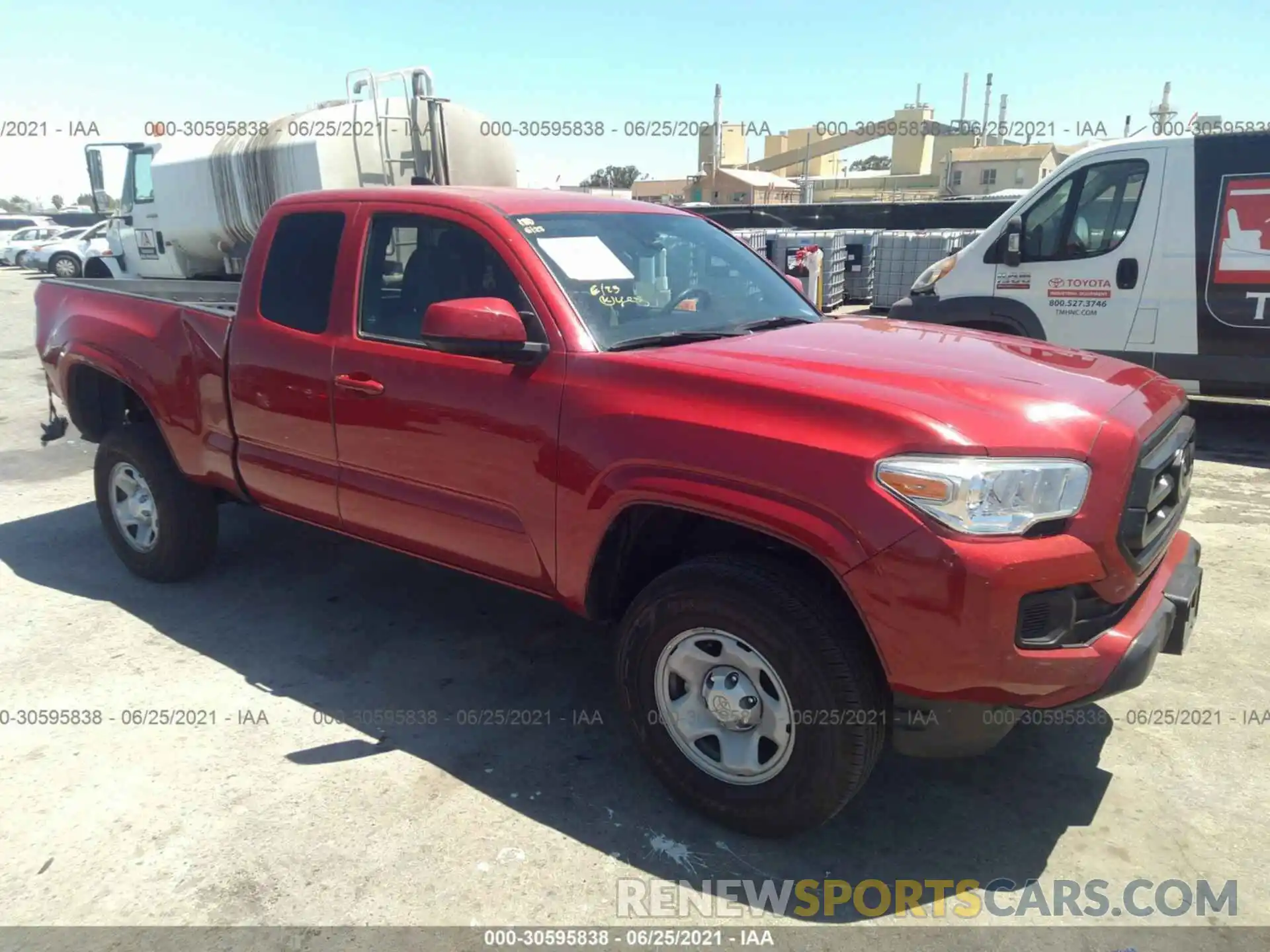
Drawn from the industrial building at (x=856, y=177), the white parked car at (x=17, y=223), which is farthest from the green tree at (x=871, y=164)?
the white parked car at (x=17, y=223)

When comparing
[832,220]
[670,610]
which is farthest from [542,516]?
[832,220]

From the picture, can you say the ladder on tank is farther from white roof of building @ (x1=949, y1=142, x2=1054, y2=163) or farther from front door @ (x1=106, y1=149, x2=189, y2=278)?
white roof of building @ (x1=949, y1=142, x2=1054, y2=163)

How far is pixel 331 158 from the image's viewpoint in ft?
35.4

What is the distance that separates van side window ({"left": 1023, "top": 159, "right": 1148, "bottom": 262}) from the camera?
275 inches

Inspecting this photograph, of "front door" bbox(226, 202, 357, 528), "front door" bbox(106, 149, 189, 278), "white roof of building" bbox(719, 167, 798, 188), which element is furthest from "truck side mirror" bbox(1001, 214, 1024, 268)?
"white roof of building" bbox(719, 167, 798, 188)

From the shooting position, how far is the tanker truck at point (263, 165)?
10867mm

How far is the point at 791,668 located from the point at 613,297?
57.6 inches

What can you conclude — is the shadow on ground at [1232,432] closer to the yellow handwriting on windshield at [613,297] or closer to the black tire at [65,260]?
the yellow handwriting on windshield at [613,297]

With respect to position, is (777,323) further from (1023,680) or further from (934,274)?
(934,274)

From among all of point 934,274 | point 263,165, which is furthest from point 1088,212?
point 263,165

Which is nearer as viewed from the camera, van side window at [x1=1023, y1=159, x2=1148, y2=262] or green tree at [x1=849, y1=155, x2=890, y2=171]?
van side window at [x1=1023, y1=159, x2=1148, y2=262]

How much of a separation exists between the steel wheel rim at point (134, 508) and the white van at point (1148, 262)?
5.94m

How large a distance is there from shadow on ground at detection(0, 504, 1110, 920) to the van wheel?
24.2 metres

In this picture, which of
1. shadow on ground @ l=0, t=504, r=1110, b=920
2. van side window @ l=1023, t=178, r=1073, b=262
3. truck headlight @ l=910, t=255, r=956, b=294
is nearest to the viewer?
shadow on ground @ l=0, t=504, r=1110, b=920
